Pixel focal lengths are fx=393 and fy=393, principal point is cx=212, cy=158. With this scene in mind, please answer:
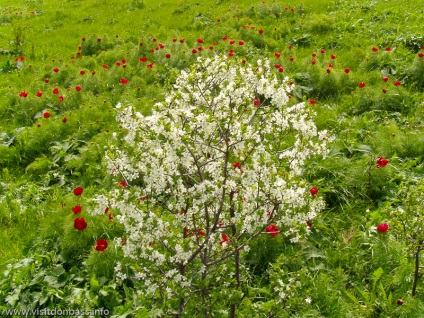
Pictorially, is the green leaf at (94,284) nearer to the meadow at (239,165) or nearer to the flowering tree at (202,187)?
the meadow at (239,165)

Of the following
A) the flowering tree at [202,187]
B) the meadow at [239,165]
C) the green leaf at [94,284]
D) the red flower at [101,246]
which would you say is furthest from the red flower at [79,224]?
the flowering tree at [202,187]

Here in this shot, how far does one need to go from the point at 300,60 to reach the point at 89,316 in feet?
19.1

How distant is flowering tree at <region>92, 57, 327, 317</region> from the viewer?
2303 millimetres

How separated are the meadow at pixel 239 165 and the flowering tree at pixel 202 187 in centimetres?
9

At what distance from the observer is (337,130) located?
5266 millimetres

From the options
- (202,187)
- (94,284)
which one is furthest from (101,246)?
(202,187)

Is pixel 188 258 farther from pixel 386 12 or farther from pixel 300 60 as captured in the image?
pixel 386 12

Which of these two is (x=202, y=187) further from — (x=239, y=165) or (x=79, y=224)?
(x=79, y=224)

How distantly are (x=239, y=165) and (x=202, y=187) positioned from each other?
16.1 inches

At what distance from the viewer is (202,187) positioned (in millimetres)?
2273

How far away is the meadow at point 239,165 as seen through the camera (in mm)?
3055

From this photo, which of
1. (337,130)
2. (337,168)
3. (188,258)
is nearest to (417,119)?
(337,130)

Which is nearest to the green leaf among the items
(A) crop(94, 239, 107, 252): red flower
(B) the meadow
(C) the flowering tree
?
(B) the meadow

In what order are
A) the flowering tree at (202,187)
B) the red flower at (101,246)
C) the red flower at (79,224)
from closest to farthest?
the flowering tree at (202,187) → the red flower at (101,246) → the red flower at (79,224)
